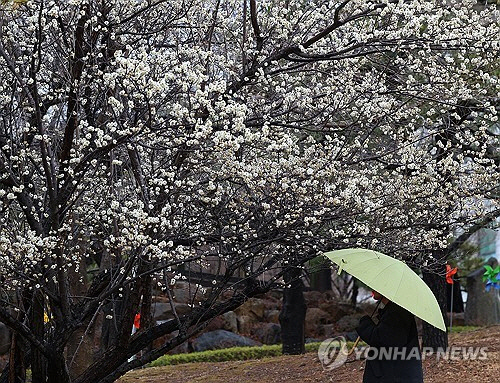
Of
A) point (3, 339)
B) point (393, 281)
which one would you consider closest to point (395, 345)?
point (393, 281)

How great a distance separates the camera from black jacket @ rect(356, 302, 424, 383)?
558 cm

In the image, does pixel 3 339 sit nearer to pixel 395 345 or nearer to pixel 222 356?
pixel 222 356

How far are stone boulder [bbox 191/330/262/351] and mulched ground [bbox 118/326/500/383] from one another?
467cm

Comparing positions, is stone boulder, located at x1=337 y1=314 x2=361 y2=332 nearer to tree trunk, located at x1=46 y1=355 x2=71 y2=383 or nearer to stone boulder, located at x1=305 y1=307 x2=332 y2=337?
stone boulder, located at x1=305 y1=307 x2=332 y2=337

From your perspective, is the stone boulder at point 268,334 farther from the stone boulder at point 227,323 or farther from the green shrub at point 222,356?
the green shrub at point 222,356

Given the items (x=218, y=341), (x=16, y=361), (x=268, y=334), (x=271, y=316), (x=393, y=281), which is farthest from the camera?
(x=271, y=316)

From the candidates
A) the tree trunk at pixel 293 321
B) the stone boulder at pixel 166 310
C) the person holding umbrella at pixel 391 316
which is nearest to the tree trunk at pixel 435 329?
the tree trunk at pixel 293 321

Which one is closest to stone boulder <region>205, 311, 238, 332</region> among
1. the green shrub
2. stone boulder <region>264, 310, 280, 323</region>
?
stone boulder <region>264, 310, 280, 323</region>

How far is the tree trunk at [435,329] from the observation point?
35.2 feet

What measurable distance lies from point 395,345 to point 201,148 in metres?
2.11

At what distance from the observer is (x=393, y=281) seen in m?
5.29

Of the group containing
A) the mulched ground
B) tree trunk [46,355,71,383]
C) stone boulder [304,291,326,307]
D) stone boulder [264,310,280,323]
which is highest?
stone boulder [304,291,326,307]

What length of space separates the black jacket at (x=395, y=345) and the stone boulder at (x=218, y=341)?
12.5m

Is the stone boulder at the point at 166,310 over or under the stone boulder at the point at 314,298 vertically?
under
